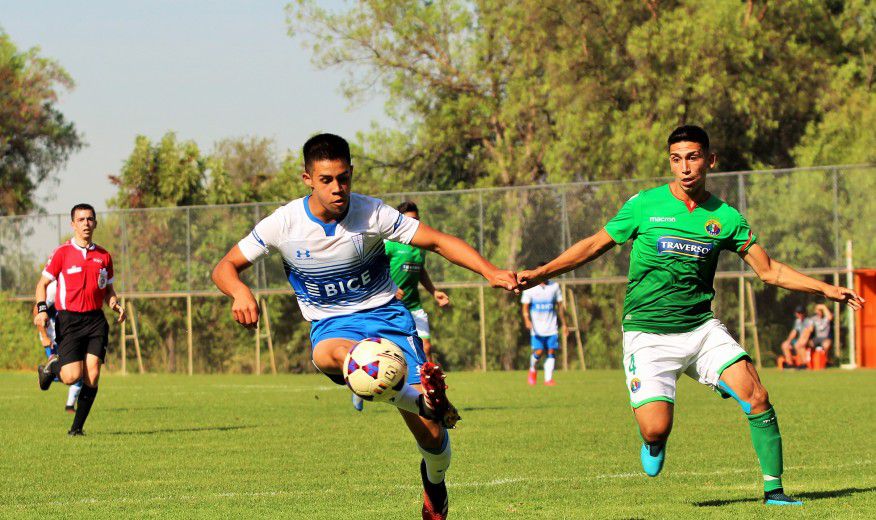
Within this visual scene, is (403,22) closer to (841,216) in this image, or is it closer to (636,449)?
(841,216)

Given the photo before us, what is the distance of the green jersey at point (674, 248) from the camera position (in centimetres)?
905

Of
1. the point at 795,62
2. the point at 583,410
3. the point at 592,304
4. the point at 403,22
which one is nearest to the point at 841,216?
the point at 592,304

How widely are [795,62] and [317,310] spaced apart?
3093 centimetres

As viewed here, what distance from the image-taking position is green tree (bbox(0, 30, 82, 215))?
5703 centimetres

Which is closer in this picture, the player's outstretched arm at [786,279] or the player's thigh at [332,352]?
the player's thigh at [332,352]

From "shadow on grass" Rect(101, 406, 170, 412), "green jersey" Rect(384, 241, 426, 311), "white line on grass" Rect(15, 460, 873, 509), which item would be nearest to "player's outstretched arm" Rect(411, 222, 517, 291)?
"white line on grass" Rect(15, 460, 873, 509)

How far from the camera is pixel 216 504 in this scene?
29.7ft

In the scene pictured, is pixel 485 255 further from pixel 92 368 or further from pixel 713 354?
pixel 713 354

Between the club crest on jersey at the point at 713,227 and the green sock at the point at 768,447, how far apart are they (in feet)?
3.80

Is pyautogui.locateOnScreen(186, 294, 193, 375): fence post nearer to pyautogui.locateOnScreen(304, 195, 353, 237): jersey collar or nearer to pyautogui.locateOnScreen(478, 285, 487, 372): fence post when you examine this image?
pyautogui.locateOnScreen(478, 285, 487, 372): fence post

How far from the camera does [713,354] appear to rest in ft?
29.8

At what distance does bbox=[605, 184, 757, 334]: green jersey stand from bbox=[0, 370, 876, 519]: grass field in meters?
1.18

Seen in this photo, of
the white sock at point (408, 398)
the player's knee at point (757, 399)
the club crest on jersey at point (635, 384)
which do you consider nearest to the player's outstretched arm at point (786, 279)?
the player's knee at point (757, 399)

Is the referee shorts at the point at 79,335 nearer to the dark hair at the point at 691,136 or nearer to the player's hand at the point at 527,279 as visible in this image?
the player's hand at the point at 527,279
